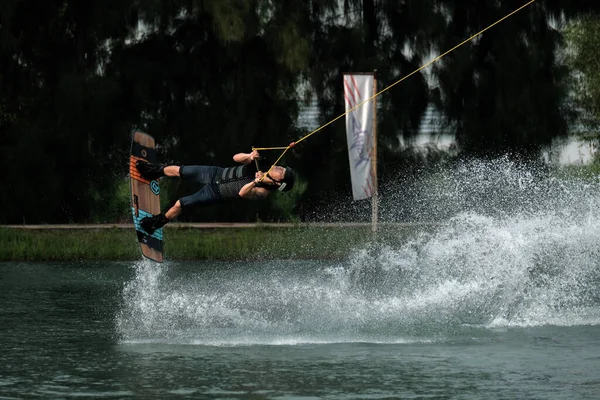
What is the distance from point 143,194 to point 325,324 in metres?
2.83

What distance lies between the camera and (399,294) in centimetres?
1655

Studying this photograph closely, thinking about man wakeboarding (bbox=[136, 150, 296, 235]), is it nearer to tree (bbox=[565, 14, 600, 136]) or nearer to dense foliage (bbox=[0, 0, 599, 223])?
dense foliage (bbox=[0, 0, 599, 223])

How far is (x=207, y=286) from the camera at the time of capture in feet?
57.7

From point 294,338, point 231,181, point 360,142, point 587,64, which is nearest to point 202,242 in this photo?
point 360,142

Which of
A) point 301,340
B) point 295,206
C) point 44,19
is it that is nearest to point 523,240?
point 301,340

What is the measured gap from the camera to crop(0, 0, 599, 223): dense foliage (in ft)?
87.0

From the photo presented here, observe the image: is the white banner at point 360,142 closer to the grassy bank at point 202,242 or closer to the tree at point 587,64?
the grassy bank at point 202,242

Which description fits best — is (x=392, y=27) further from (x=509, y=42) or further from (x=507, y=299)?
(x=507, y=299)

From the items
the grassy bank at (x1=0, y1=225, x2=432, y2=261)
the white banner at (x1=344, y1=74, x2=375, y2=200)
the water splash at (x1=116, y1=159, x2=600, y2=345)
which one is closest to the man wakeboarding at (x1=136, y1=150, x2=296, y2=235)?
the water splash at (x1=116, y1=159, x2=600, y2=345)

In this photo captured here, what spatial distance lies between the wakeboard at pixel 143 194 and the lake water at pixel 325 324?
621 mm

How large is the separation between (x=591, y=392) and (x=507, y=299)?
4.54m

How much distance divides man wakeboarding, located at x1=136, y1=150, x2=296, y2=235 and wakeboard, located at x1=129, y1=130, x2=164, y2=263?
368 mm

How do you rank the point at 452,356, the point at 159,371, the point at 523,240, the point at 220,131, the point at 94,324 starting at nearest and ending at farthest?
the point at 159,371 < the point at 452,356 < the point at 94,324 < the point at 523,240 < the point at 220,131

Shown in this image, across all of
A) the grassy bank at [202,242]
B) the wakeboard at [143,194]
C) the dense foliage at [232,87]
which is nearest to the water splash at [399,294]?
the wakeboard at [143,194]
